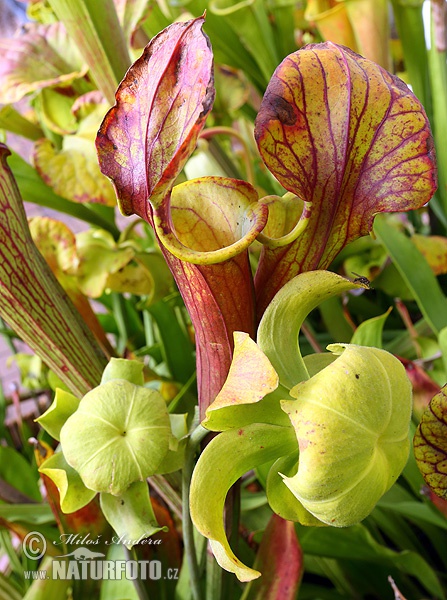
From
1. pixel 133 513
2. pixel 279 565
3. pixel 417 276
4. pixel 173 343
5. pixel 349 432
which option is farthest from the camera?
pixel 173 343

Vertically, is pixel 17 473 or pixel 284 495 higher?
pixel 284 495

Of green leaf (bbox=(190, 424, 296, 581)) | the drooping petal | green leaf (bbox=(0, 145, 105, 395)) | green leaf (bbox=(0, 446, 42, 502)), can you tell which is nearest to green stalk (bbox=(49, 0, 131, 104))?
green leaf (bbox=(0, 145, 105, 395))

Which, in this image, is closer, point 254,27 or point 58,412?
point 58,412

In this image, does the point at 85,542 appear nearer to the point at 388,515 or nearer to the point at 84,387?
the point at 84,387

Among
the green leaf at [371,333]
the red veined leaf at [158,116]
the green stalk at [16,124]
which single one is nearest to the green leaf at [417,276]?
the green leaf at [371,333]

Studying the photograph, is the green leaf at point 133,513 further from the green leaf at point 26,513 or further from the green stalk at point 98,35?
the green stalk at point 98,35

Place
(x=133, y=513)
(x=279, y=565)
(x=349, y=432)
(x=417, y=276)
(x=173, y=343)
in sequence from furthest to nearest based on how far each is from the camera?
(x=173, y=343), (x=417, y=276), (x=279, y=565), (x=133, y=513), (x=349, y=432)

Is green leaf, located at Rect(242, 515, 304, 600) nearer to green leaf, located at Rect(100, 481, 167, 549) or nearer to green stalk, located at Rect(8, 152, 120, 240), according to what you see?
green leaf, located at Rect(100, 481, 167, 549)

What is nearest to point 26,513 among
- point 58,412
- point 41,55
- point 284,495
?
point 58,412

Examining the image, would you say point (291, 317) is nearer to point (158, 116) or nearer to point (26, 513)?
point (158, 116)
